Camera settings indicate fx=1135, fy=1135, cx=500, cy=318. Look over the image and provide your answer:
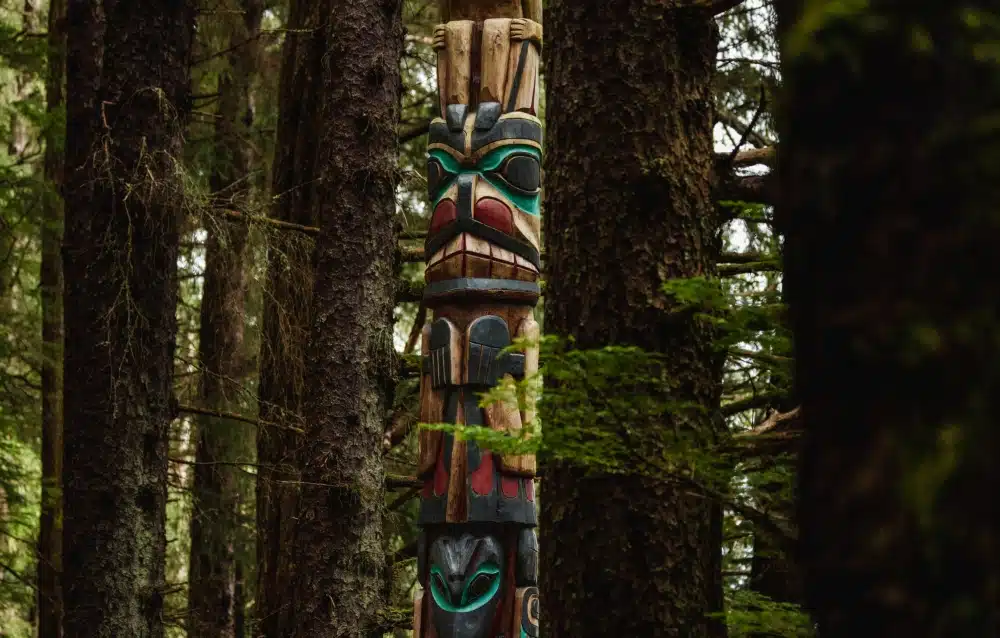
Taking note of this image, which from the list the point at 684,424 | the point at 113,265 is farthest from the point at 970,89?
the point at 113,265

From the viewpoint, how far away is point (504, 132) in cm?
875

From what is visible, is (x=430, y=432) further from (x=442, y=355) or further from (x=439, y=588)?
(x=439, y=588)

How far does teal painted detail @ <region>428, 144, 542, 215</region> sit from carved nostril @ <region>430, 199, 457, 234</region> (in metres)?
0.08

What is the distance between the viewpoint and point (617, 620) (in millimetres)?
3982

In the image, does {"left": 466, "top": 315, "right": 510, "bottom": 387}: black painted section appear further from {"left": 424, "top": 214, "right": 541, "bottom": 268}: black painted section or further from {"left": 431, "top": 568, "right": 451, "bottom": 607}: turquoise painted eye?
{"left": 431, "top": 568, "right": 451, "bottom": 607}: turquoise painted eye

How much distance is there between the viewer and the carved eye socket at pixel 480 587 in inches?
334

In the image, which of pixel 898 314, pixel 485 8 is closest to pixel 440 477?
pixel 485 8

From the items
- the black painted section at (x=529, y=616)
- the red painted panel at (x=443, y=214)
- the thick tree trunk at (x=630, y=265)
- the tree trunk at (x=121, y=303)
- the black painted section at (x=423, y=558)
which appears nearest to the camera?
the thick tree trunk at (x=630, y=265)

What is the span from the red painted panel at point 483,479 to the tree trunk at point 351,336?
3.56 feet

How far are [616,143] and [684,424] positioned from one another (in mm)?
1143

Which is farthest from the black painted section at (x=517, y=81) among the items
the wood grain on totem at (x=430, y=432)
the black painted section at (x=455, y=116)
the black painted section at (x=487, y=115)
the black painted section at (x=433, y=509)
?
the black painted section at (x=433, y=509)

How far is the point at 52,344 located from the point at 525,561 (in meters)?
4.70

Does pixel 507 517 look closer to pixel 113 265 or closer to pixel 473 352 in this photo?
pixel 473 352

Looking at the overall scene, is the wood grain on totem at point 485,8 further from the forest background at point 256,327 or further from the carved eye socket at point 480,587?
the carved eye socket at point 480,587
